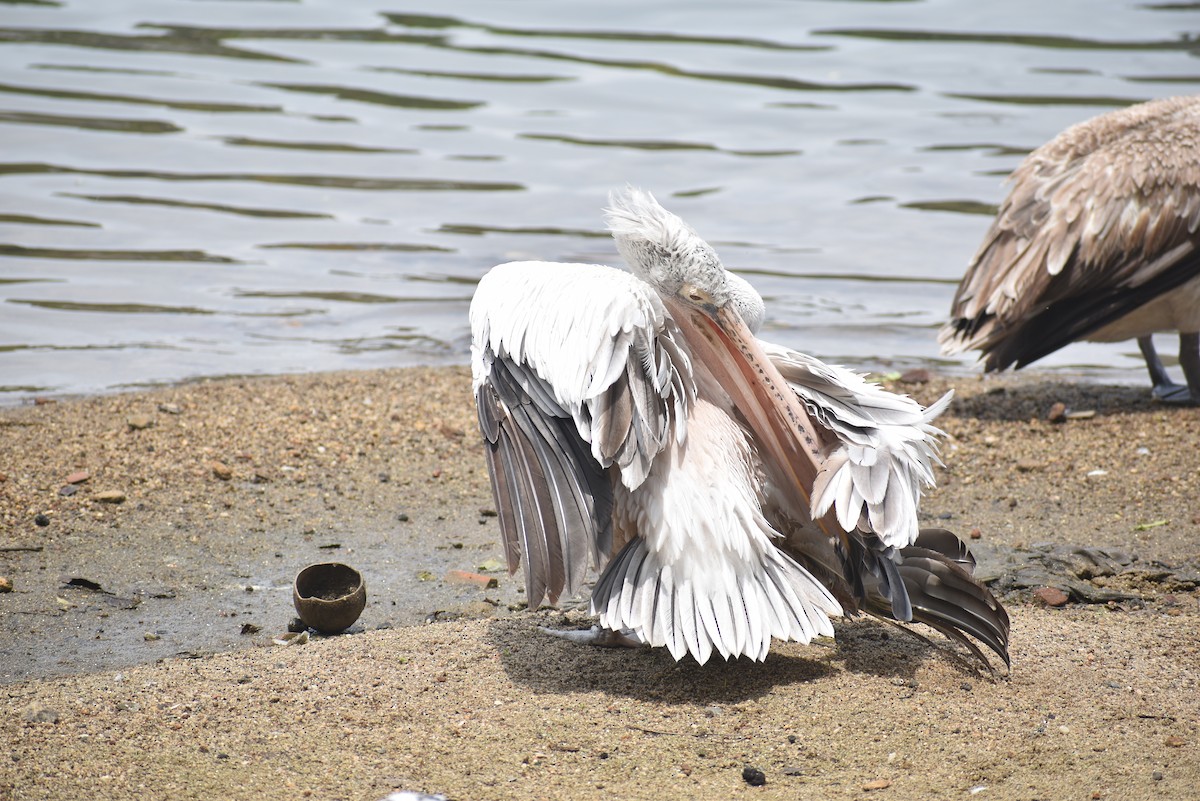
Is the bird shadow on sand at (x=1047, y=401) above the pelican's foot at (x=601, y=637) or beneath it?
beneath

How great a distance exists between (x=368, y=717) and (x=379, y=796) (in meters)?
0.40

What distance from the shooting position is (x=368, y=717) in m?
3.31

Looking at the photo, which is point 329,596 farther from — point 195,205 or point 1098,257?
point 195,205

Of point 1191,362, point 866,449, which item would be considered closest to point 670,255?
point 866,449

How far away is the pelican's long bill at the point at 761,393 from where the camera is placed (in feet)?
12.2

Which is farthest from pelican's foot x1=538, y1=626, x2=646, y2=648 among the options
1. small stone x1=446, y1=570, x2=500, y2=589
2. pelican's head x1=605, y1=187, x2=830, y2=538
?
pelican's head x1=605, y1=187, x2=830, y2=538

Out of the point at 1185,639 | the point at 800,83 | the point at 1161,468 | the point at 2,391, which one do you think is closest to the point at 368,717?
the point at 1185,639

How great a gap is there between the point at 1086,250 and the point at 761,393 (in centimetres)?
318

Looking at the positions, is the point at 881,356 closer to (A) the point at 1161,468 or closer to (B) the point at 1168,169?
(B) the point at 1168,169

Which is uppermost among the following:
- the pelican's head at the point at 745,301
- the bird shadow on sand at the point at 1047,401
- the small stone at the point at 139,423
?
the pelican's head at the point at 745,301

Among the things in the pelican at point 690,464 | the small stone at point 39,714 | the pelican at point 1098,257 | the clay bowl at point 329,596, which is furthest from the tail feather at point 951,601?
the pelican at point 1098,257

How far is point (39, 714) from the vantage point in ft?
10.7

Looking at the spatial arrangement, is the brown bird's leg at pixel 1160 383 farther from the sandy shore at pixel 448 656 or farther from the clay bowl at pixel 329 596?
the clay bowl at pixel 329 596

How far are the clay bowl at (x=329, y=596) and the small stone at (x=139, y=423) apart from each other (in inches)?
70.4
